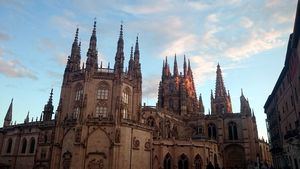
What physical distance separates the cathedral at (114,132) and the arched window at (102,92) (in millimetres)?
166

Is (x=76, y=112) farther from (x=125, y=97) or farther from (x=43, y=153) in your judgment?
(x=43, y=153)

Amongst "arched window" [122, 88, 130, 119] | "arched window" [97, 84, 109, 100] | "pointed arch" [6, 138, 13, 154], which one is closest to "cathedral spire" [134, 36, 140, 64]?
"arched window" [122, 88, 130, 119]

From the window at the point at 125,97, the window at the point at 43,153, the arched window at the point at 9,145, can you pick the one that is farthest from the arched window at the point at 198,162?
the arched window at the point at 9,145

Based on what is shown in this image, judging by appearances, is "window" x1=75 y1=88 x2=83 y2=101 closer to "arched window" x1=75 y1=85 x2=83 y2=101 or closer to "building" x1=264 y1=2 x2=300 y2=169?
"arched window" x1=75 y1=85 x2=83 y2=101

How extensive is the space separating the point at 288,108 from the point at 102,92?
2858 centimetres

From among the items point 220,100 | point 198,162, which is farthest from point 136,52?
point 220,100

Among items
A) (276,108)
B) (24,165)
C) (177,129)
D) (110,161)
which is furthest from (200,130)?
(24,165)

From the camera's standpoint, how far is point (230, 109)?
86125mm

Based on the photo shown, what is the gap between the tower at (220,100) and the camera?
8250 cm

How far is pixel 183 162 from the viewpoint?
47656 mm

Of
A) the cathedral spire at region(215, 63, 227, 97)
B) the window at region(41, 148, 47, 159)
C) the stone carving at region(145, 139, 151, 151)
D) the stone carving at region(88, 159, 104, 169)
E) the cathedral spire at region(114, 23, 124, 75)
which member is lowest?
the stone carving at region(88, 159, 104, 169)

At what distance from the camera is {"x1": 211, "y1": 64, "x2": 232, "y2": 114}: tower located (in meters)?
82.5

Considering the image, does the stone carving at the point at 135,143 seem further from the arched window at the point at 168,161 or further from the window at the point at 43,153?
the window at the point at 43,153

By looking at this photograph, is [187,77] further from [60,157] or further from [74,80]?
[60,157]
